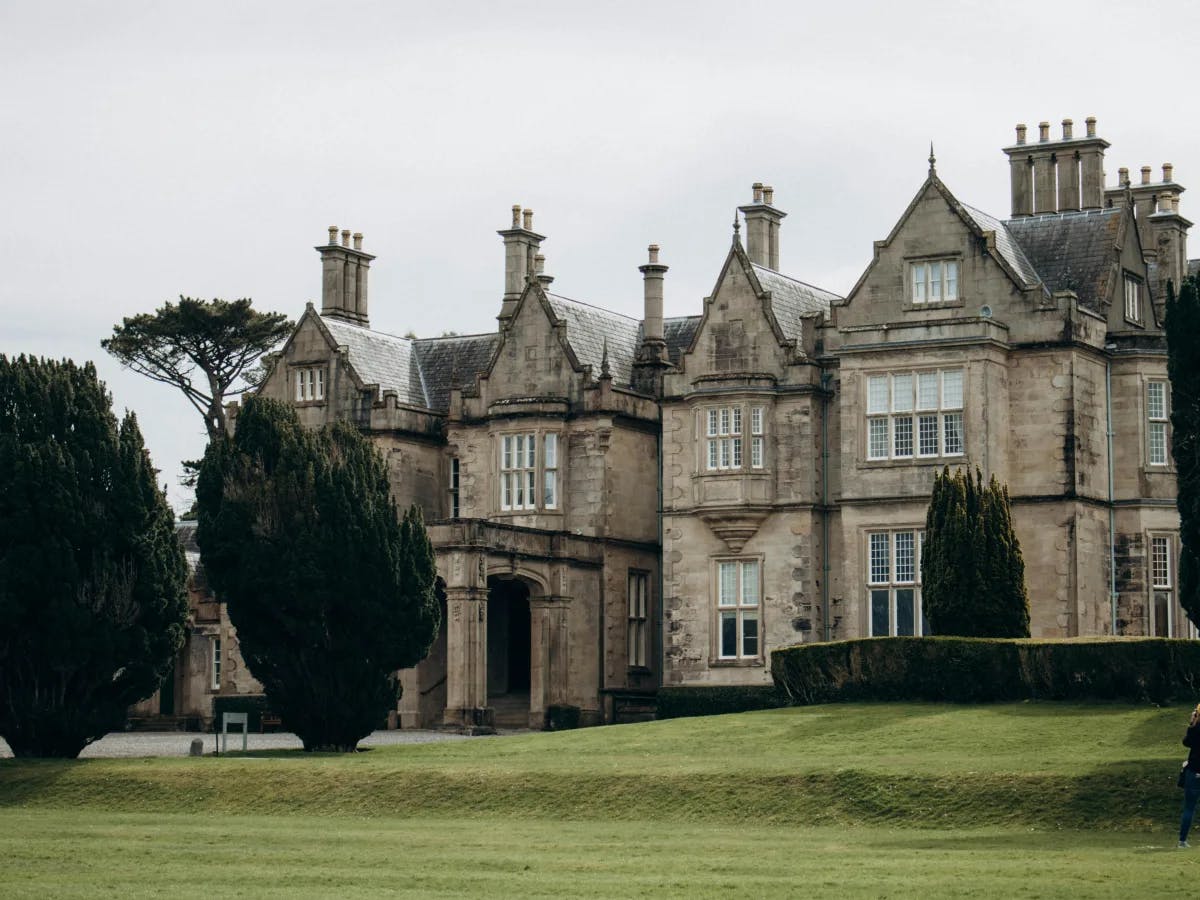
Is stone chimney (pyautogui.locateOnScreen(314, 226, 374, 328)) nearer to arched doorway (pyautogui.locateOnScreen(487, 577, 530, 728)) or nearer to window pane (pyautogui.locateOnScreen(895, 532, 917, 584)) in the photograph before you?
arched doorway (pyautogui.locateOnScreen(487, 577, 530, 728))

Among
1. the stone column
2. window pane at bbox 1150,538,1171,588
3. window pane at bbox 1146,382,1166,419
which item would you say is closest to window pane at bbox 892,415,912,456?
window pane at bbox 1146,382,1166,419

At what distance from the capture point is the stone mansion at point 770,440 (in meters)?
48.0

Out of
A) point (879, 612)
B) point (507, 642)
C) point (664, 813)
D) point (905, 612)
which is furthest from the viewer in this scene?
point (507, 642)

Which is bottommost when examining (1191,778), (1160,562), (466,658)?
(1191,778)

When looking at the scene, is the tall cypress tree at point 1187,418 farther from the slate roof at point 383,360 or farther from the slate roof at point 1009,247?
the slate roof at point 383,360

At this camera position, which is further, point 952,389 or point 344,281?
point 344,281

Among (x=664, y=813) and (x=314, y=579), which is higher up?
(x=314, y=579)

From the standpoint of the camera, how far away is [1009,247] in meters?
50.3

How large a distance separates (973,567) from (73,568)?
17.1m

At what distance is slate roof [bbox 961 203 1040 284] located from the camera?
49.6 meters

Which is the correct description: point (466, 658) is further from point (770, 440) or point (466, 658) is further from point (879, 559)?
point (879, 559)

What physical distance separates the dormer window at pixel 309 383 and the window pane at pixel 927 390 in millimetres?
17747

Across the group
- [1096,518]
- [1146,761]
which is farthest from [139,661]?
[1096,518]

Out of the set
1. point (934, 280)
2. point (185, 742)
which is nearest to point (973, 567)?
point (934, 280)
